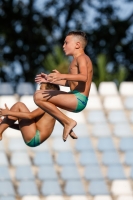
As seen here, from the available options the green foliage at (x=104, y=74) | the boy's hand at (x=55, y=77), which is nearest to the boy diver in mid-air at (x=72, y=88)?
the boy's hand at (x=55, y=77)

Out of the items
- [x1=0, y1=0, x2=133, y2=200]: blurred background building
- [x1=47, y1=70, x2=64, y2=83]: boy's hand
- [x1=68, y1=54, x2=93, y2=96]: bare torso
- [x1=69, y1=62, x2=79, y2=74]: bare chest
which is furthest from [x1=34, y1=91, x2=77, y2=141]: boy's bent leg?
[x1=0, y1=0, x2=133, y2=200]: blurred background building

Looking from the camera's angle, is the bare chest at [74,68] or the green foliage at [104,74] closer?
the bare chest at [74,68]

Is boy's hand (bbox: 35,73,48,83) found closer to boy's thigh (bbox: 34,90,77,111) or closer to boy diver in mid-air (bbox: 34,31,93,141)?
boy diver in mid-air (bbox: 34,31,93,141)

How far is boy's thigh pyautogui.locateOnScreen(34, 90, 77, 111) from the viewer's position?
301 inches

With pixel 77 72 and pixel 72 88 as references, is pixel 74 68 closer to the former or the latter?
pixel 77 72

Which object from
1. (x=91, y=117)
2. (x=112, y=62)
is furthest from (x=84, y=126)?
(x=112, y=62)

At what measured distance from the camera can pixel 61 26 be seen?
21.5m

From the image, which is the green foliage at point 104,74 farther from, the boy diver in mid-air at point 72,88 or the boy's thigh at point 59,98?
the boy's thigh at point 59,98

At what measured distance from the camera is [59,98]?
25.1 feet

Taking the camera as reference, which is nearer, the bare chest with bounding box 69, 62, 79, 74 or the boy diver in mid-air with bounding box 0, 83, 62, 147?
the bare chest with bounding box 69, 62, 79, 74

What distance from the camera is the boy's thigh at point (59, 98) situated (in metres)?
7.64

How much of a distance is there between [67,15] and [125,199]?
31.5 ft

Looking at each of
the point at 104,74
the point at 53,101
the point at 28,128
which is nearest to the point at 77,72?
the point at 53,101

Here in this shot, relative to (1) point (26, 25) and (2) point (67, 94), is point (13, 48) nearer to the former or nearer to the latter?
(1) point (26, 25)
